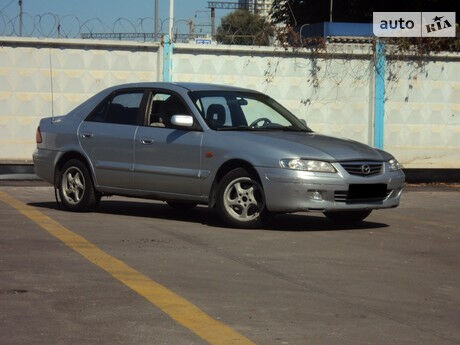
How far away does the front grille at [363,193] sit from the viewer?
35.7 feet

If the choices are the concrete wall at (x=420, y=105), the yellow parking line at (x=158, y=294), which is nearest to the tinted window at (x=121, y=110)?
the yellow parking line at (x=158, y=294)

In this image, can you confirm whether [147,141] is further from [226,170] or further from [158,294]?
[158,294]

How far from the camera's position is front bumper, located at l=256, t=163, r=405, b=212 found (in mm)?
10680

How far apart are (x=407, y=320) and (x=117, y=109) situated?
21.2 feet

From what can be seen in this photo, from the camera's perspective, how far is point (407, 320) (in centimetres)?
672

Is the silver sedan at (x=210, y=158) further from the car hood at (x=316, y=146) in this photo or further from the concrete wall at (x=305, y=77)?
the concrete wall at (x=305, y=77)

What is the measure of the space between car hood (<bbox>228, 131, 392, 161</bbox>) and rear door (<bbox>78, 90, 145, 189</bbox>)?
146 centimetres

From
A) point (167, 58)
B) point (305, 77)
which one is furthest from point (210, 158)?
point (305, 77)

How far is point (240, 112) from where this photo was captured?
11898 mm

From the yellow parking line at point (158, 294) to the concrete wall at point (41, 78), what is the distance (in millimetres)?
6846

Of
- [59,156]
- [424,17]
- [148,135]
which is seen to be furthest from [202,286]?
[424,17]

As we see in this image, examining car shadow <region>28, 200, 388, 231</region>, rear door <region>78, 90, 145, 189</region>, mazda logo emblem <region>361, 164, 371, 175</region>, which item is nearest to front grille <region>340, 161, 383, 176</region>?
mazda logo emblem <region>361, 164, 371, 175</region>

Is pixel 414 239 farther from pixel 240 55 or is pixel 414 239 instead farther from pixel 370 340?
pixel 240 55

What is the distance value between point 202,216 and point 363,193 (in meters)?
2.27
